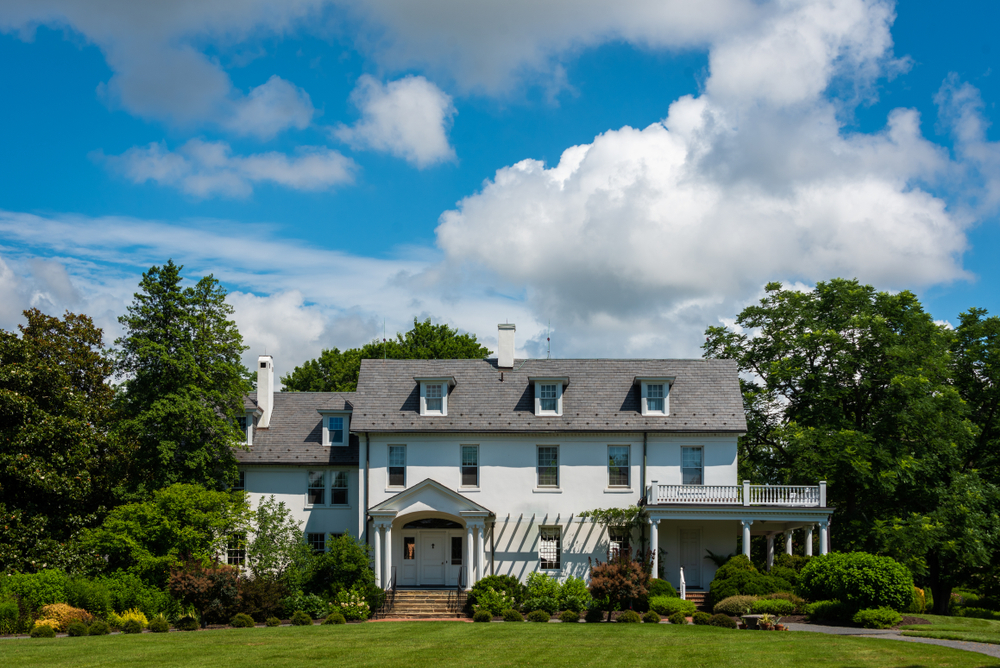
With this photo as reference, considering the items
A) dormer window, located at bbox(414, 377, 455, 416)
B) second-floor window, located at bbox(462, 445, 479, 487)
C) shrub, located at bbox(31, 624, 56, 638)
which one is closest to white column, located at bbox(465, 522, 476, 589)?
second-floor window, located at bbox(462, 445, 479, 487)

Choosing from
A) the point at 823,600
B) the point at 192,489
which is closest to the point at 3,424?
the point at 192,489

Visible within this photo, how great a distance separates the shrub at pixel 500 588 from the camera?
105 feet

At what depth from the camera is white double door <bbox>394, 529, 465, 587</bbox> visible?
35906mm

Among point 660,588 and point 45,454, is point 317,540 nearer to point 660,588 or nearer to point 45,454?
point 45,454

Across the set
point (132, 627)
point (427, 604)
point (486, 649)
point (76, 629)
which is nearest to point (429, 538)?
point (427, 604)

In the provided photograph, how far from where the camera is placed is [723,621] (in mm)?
27438

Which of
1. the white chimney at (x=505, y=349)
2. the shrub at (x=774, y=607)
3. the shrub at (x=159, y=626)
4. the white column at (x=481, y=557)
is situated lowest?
the shrub at (x=159, y=626)

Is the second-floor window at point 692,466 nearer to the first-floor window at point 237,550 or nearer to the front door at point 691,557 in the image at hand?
the front door at point 691,557

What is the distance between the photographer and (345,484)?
37.6 metres

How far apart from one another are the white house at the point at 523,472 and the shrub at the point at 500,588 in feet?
5.25

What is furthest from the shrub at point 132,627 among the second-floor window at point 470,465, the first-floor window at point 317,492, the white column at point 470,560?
the second-floor window at point 470,465

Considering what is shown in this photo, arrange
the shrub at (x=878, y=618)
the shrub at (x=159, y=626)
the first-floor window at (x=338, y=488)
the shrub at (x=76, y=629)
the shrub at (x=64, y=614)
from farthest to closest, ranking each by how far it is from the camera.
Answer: the first-floor window at (x=338, y=488) < the shrub at (x=159, y=626) < the shrub at (x=64, y=614) < the shrub at (x=76, y=629) < the shrub at (x=878, y=618)

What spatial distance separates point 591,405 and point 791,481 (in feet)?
30.2

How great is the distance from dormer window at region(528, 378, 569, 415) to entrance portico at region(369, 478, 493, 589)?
16.6 ft
